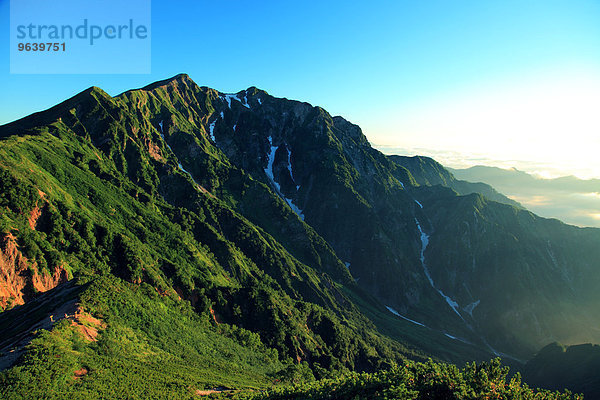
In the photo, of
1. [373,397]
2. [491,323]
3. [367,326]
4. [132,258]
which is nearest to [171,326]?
[132,258]

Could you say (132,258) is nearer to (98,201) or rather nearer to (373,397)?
(98,201)

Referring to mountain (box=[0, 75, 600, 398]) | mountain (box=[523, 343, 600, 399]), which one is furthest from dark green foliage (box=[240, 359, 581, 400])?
mountain (box=[523, 343, 600, 399])

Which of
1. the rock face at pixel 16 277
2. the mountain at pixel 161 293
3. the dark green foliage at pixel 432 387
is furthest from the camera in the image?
the rock face at pixel 16 277

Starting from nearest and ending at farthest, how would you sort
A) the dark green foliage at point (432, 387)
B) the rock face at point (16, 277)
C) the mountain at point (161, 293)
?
the dark green foliage at point (432, 387), the mountain at point (161, 293), the rock face at point (16, 277)

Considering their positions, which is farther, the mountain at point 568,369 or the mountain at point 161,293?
the mountain at point 568,369

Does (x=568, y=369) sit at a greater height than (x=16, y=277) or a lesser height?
lesser

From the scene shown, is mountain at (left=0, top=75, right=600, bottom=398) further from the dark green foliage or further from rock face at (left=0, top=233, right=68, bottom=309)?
the dark green foliage

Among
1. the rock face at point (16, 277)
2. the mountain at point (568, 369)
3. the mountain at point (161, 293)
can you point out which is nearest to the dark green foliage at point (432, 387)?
the mountain at point (161, 293)

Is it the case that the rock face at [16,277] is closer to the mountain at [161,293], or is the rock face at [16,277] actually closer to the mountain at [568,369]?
the mountain at [161,293]

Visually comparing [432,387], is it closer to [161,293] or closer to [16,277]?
[16,277]

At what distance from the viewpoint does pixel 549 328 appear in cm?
18162

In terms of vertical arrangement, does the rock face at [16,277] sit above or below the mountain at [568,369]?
above

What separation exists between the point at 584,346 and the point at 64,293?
171 m

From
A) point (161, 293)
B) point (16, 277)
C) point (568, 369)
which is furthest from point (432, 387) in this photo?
point (568, 369)
